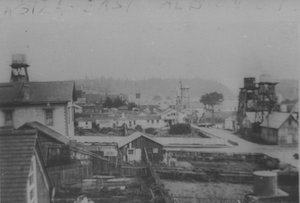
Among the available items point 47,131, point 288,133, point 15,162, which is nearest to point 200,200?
point 288,133

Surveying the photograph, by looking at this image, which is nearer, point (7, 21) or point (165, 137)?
point (7, 21)

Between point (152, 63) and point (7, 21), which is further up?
point (7, 21)

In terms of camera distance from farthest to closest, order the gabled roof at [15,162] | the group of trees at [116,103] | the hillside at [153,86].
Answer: the group of trees at [116,103], the hillside at [153,86], the gabled roof at [15,162]

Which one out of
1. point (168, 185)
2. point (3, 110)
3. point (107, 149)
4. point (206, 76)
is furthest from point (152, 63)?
point (3, 110)

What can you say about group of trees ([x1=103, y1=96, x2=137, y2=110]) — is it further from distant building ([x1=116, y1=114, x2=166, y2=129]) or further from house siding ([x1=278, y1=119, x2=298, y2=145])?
house siding ([x1=278, y1=119, x2=298, y2=145])

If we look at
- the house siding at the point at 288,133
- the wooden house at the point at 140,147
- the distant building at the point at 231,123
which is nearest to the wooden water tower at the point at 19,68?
the wooden house at the point at 140,147

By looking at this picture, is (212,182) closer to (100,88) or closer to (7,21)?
(100,88)

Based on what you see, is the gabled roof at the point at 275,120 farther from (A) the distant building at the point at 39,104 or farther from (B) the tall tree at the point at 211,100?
(A) the distant building at the point at 39,104
